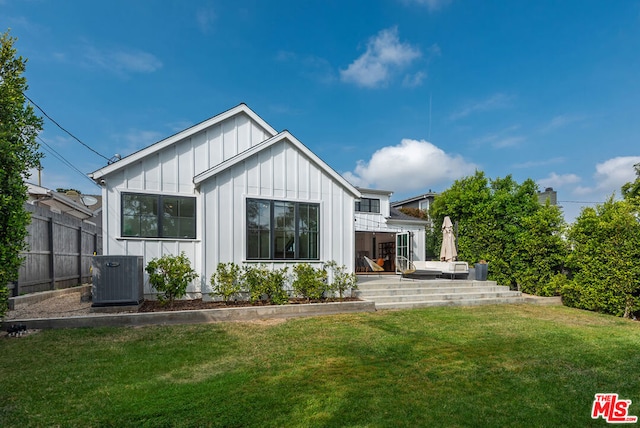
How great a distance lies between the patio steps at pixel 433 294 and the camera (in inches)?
378

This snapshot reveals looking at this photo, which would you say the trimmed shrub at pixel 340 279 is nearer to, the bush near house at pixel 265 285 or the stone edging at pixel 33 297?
the bush near house at pixel 265 285

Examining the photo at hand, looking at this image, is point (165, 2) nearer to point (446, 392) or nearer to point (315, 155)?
point (315, 155)

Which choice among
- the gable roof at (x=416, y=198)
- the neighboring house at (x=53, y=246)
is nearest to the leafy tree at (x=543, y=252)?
the neighboring house at (x=53, y=246)

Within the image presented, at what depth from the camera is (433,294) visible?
1034cm

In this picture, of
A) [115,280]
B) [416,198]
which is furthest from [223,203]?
[416,198]

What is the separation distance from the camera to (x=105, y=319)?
644cm

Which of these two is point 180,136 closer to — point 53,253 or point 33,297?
point 53,253

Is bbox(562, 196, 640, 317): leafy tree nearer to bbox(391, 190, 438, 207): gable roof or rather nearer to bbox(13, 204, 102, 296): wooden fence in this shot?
bbox(13, 204, 102, 296): wooden fence

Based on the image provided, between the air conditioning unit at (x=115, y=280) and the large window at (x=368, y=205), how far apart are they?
47.3ft

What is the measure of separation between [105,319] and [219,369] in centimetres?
355

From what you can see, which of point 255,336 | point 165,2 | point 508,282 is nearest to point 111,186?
point 255,336

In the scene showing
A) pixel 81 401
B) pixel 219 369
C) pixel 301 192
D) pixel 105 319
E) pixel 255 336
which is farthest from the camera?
pixel 301 192

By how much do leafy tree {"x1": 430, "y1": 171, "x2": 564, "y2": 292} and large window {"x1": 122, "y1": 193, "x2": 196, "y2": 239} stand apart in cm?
1045

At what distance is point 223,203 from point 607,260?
1044cm
